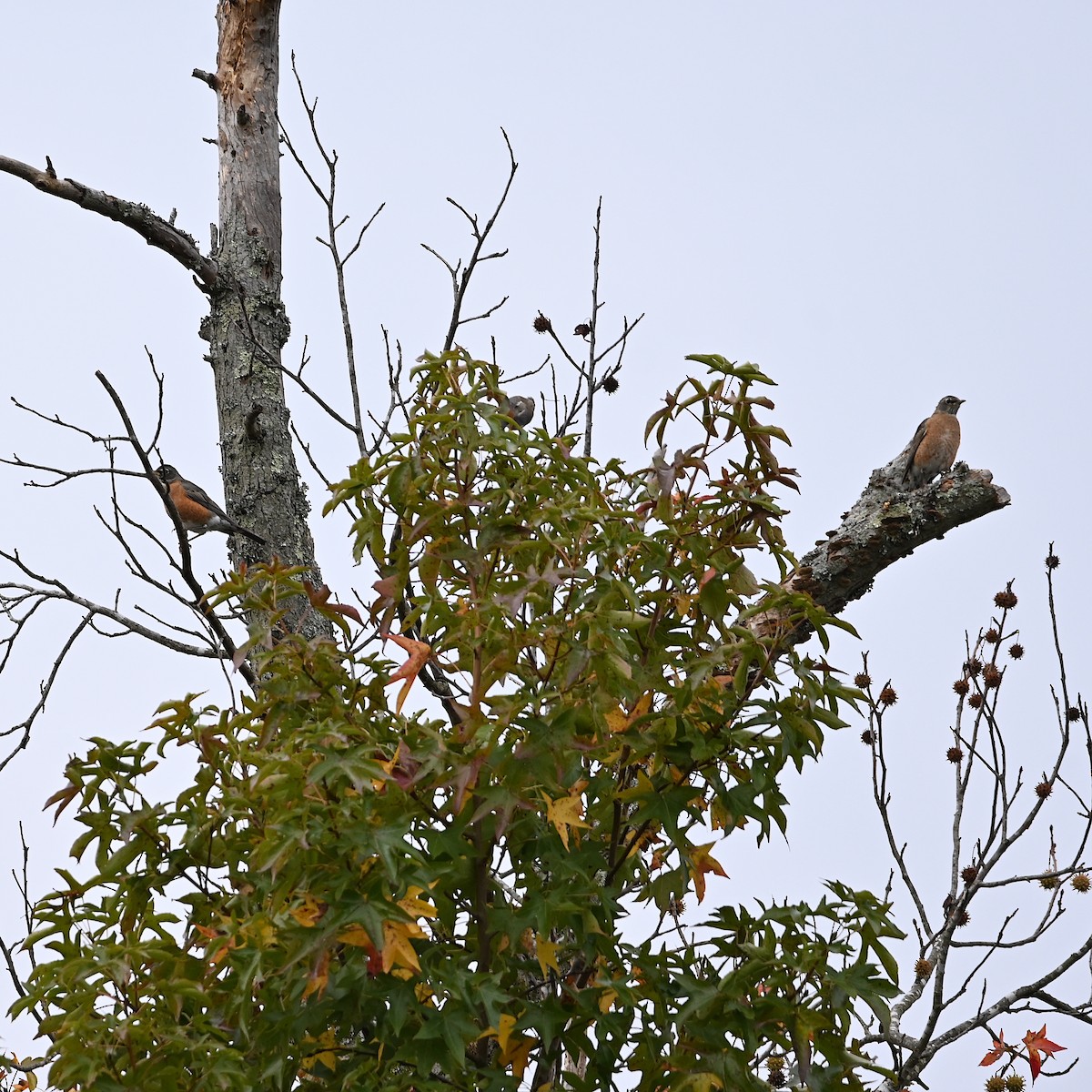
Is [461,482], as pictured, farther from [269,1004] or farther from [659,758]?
[269,1004]

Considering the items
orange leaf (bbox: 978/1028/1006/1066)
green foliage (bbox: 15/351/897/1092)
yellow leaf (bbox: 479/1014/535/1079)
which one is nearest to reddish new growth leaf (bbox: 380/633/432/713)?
green foliage (bbox: 15/351/897/1092)

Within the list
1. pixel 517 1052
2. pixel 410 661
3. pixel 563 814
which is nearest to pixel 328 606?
pixel 410 661

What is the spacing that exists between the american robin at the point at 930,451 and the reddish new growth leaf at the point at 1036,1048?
177 centimetres

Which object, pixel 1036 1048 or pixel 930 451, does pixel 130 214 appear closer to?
pixel 930 451

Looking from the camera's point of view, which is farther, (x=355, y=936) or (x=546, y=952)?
(x=546, y=952)

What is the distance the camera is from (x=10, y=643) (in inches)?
167

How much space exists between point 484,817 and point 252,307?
297 centimetres

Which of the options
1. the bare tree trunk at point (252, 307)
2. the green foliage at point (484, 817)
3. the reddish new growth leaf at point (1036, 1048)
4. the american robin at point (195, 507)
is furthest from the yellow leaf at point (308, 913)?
the american robin at point (195, 507)

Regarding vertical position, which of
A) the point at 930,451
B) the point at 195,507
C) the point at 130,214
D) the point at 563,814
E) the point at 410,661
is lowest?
the point at 563,814

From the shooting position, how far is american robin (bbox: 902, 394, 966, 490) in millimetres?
4336

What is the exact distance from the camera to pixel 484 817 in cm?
177

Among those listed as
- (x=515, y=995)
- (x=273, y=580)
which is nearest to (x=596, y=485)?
(x=273, y=580)

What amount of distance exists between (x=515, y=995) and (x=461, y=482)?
0.85m

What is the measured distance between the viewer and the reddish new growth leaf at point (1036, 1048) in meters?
3.55
